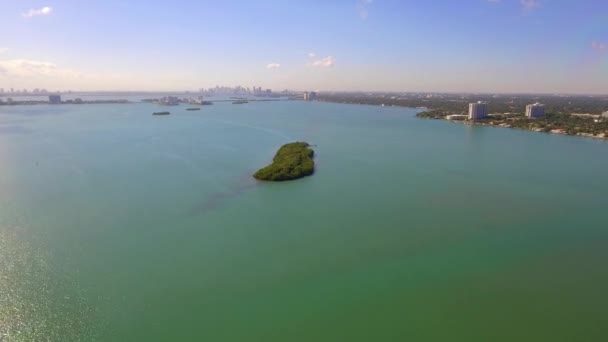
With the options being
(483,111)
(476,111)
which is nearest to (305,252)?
(476,111)

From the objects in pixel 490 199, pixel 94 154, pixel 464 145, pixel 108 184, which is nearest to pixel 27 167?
pixel 94 154

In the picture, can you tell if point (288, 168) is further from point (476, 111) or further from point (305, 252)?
point (476, 111)

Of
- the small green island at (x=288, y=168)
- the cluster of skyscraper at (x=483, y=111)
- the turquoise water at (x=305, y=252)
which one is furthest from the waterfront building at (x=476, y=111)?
the small green island at (x=288, y=168)

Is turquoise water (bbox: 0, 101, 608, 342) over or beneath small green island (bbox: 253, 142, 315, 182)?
beneath

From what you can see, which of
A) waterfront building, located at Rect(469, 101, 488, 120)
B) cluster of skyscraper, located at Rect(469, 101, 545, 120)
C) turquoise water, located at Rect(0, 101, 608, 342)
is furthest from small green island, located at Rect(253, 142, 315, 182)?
cluster of skyscraper, located at Rect(469, 101, 545, 120)

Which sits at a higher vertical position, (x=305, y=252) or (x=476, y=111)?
(x=476, y=111)

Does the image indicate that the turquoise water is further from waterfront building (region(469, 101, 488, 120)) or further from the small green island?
waterfront building (region(469, 101, 488, 120))
